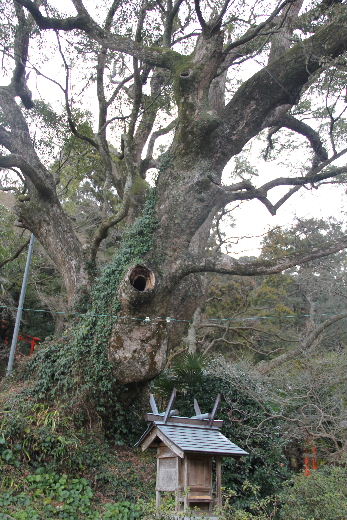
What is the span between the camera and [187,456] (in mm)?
4961

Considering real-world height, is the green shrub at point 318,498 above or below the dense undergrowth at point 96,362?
below

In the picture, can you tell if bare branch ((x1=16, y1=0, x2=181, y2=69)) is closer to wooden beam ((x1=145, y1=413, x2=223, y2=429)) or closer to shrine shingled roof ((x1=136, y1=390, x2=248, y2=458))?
shrine shingled roof ((x1=136, y1=390, x2=248, y2=458))

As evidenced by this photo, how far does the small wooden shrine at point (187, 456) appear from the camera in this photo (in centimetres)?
491

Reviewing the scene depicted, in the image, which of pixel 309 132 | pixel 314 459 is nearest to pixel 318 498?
pixel 314 459

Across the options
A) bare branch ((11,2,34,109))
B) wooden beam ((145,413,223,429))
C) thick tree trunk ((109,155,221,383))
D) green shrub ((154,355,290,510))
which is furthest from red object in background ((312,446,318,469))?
bare branch ((11,2,34,109))

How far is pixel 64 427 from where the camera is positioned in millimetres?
7047

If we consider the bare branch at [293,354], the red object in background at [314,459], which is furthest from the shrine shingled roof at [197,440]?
the bare branch at [293,354]

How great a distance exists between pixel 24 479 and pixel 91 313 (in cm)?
281

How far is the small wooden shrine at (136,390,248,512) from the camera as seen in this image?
4.91 meters

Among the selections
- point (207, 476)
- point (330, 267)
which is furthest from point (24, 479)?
point (330, 267)

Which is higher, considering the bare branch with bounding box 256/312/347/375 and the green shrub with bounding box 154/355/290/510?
the bare branch with bounding box 256/312/347/375

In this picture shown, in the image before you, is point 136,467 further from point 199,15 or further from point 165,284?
point 199,15

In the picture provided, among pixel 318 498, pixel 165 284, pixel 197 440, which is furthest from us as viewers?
pixel 165 284

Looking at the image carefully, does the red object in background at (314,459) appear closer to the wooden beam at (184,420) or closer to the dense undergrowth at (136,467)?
the dense undergrowth at (136,467)
